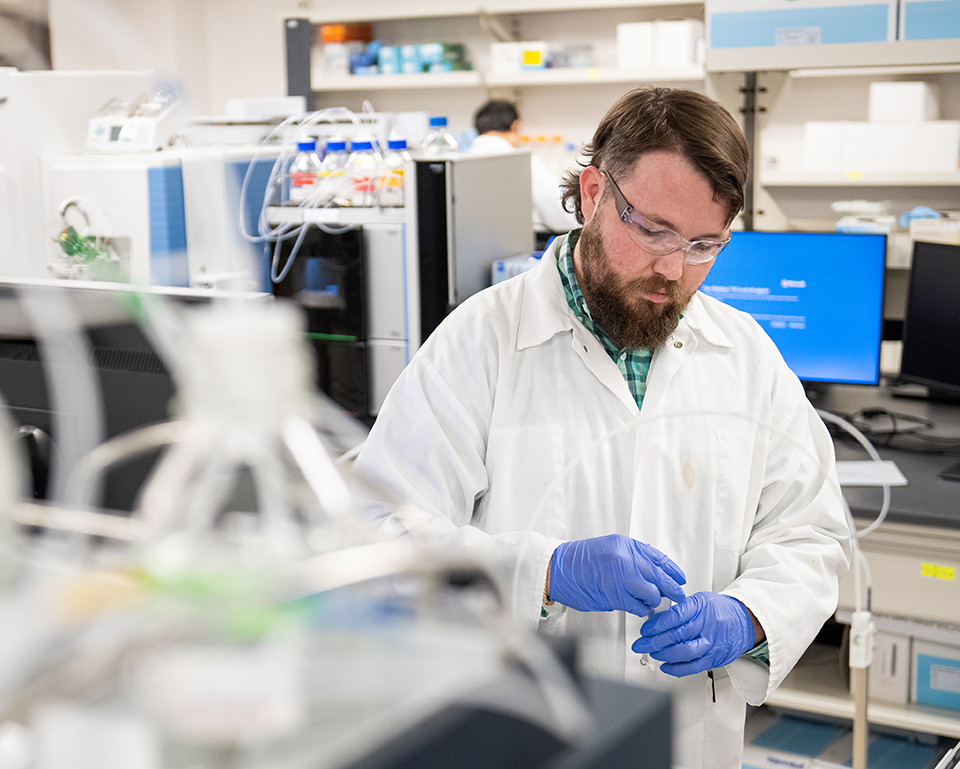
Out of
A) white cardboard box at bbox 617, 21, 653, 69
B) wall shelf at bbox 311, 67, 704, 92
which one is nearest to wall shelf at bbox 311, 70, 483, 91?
wall shelf at bbox 311, 67, 704, 92

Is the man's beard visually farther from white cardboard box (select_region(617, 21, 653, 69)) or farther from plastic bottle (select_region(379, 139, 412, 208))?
white cardboard box (select_region(617, 21, 653, 69))

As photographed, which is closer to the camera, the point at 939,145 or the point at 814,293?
the point at 814,293

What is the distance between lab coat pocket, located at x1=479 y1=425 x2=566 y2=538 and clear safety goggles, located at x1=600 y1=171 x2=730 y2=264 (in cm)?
27

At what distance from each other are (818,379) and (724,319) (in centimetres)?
118

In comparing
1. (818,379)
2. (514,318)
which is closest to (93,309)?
(514,318)

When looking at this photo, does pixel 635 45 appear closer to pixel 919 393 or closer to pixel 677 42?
pixel 677 42

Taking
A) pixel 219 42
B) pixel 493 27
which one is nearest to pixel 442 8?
pixel 493 27

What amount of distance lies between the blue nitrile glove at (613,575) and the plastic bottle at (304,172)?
1.53 meters

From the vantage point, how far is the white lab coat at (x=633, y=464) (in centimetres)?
127

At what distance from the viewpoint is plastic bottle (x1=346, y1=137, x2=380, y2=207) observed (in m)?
2.36

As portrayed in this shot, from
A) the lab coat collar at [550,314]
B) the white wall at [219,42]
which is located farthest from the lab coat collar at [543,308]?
the white wall at [219,42]

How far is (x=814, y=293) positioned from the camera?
243 centimetres

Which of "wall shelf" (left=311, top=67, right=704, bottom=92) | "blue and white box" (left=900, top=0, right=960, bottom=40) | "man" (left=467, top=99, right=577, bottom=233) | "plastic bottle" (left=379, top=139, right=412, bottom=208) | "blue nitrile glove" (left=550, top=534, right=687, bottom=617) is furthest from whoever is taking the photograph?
"wall shelf" (left=311, top=67, right=704, bottom=92)

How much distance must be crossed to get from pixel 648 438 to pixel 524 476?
6.7 inches
